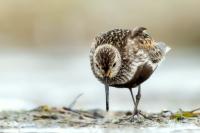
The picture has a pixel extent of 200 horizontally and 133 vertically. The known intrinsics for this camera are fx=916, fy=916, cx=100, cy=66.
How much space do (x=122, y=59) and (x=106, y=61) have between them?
0.41 metres

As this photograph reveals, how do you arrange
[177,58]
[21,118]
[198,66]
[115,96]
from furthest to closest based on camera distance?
[177,58], [198,66], [115,96], [21,118]

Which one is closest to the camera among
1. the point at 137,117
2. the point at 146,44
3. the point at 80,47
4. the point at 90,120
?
the point at 90,120

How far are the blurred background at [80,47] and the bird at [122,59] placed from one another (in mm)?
3084

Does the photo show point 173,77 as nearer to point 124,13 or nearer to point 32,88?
point 32,88

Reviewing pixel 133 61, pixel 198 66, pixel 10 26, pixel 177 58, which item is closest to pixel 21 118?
pixel 133 61

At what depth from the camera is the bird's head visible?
9.59 metres

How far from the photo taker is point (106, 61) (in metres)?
9.61

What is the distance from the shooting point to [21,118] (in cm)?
964

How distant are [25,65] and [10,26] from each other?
3.29m

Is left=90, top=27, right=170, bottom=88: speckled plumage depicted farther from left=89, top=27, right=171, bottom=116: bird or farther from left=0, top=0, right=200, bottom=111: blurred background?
left=0, top=0, right=200, bottom=111: blurred background

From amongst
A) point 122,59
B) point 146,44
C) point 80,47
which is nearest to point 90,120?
point 122,59

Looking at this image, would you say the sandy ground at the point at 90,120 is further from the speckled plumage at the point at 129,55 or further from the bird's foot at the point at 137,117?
the speckled plumage at the point at 129,55

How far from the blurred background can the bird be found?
3.08m

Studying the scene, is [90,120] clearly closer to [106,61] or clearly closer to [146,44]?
[106,61]
